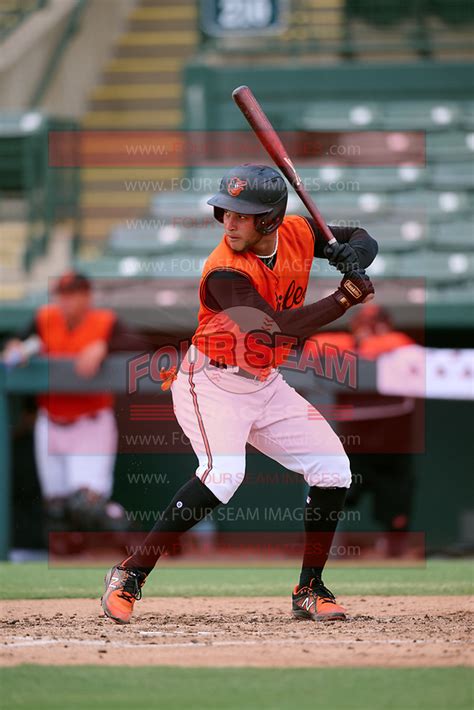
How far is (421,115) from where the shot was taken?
10.1 meters

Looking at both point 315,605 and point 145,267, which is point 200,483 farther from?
point 145,267

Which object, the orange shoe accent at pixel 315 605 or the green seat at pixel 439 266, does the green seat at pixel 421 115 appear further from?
the orange shoe accent at pixel 315 605

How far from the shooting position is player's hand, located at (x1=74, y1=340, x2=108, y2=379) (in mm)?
7551

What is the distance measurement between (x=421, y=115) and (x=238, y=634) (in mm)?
6439

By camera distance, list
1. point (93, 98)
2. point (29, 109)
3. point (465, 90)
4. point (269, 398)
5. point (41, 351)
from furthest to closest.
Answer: point (93, 98) → point (29, 109) → point (465, 90) → point (41, 351) → point (269, 398)

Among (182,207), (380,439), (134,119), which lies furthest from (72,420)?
(134,119)

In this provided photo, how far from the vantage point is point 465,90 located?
10.3 m

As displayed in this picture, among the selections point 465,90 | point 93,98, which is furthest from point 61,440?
point 93,98

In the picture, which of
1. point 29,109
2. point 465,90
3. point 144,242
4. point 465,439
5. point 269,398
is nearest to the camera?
point 269,398

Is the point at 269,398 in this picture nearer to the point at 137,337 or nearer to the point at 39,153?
the point at 137,337

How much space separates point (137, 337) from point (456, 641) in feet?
14.0

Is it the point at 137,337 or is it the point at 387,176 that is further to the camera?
the point at 387,176

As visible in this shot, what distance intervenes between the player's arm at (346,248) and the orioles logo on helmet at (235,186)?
1.34 ft

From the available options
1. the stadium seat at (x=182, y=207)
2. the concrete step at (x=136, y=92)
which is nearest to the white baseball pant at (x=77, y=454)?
the stadium seat at (x=182, y=207)
